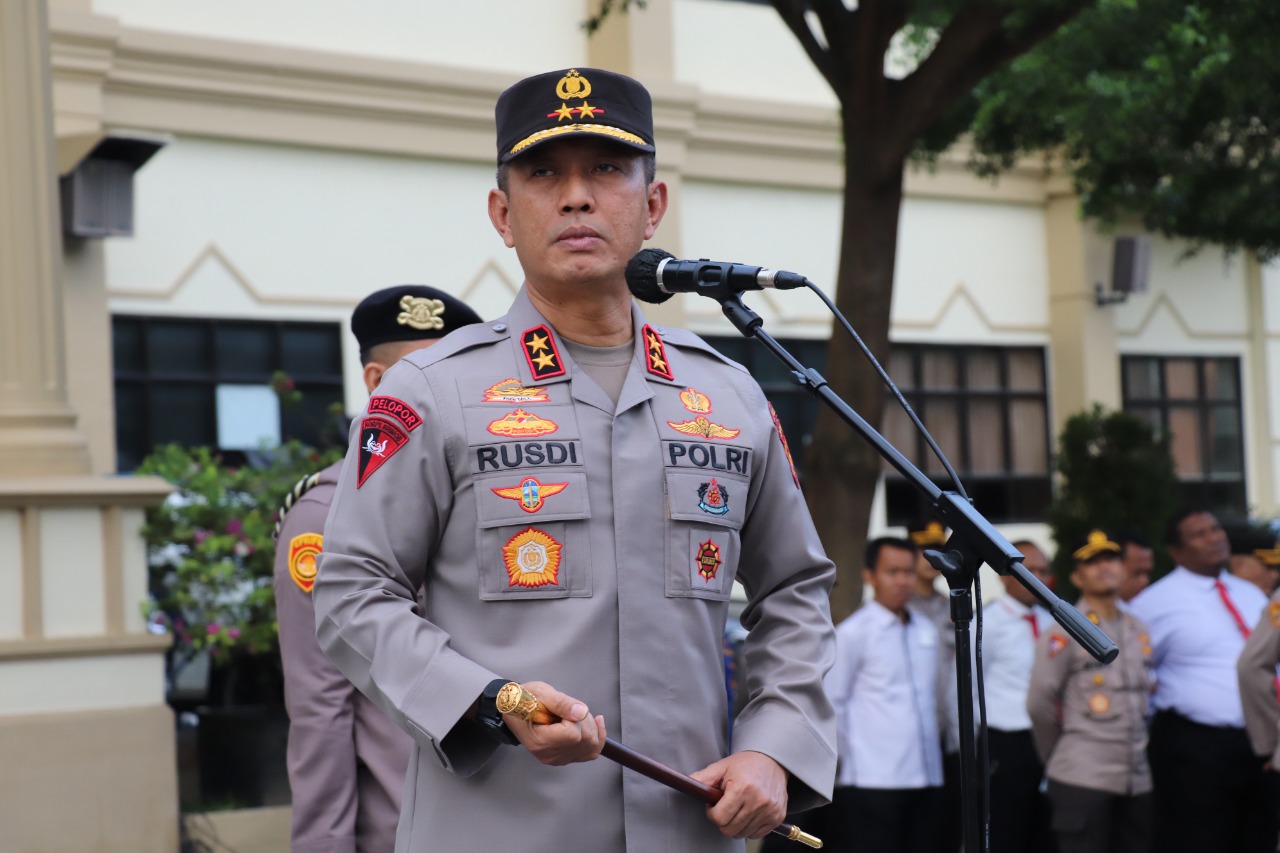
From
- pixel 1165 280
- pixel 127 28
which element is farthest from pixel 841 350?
pixel 1165 280

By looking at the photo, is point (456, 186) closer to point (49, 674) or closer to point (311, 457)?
point (311, 457)

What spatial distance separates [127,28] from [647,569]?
1076 centimetres

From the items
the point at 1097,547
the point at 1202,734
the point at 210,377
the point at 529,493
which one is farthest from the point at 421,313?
the point at 210,377

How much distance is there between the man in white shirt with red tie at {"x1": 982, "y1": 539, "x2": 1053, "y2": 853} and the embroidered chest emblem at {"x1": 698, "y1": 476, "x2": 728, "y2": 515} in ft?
20.4

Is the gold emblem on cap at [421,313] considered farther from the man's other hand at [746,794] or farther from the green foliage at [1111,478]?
the green foliage at [1111,478]

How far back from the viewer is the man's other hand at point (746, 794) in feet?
8.20

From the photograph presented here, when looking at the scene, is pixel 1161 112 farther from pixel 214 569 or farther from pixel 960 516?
pixel 960 516

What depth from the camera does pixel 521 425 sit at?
2.62 metres

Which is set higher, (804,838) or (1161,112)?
(1161,112)

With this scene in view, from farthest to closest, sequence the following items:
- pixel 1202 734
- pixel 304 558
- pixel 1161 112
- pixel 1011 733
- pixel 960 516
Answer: pixel 1161 112 → pixel 1011 733 → pixel 1202 734 → pixel 304 558 → pixel 960 516

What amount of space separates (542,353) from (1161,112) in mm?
9454

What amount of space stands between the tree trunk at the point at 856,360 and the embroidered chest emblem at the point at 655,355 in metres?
5.59

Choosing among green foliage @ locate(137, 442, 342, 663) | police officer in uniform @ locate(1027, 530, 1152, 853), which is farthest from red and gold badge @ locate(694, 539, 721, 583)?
police officer in uniform @ locate(1027, 530, 1152, 853)

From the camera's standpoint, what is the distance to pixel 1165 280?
725 inches
